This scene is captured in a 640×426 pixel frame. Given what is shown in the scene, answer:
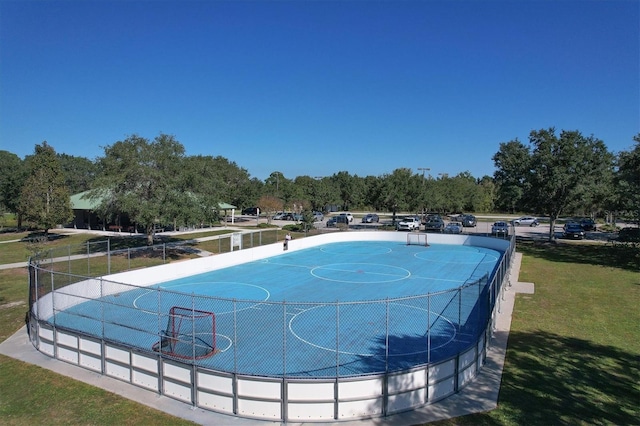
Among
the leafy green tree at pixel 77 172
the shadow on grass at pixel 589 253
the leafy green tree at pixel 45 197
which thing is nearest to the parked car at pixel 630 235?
the shadow on grass at pixel 589 253

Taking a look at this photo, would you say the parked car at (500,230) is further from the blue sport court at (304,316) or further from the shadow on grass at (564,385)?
the shadow on grass at (564,385)

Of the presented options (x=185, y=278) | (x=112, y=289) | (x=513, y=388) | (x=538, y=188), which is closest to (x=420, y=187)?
(x=538, y=188)

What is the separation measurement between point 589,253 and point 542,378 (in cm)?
3058

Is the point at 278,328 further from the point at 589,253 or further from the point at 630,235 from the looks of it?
the point at 589,253

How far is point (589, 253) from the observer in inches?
1444

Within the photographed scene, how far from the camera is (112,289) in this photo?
21062mm

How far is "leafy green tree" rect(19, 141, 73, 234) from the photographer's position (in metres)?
39.7

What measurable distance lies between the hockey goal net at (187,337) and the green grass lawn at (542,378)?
180 centimetres

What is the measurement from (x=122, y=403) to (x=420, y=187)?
59.2 m

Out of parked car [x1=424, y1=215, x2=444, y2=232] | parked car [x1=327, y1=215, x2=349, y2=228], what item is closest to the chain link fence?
parked car [x1=424, y1=215, x2=444, y2=232]

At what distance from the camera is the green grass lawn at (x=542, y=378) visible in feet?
31.4

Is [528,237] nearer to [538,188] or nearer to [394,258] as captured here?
[538,188]

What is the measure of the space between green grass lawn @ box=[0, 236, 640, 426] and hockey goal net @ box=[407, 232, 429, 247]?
2246 cm

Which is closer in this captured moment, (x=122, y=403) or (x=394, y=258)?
(x=122, y=403)
